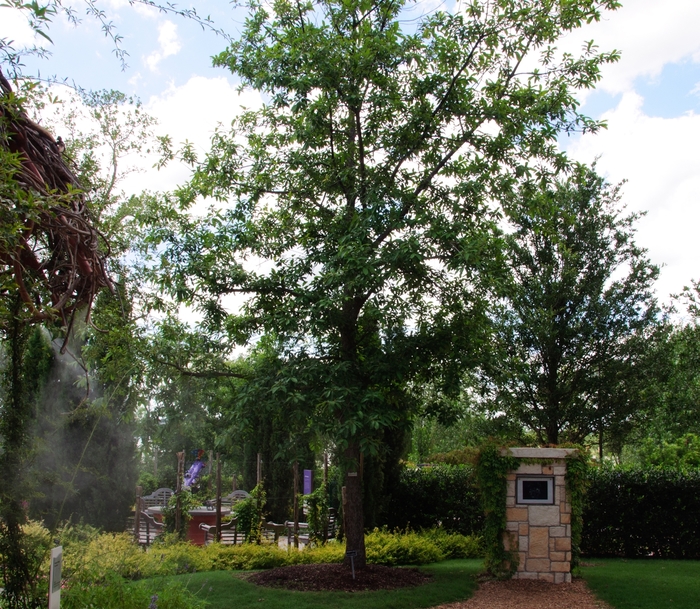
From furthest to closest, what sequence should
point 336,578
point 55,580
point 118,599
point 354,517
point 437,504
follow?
point 437,504
point 354,517
point 336,578
point 118,599
point 55,580

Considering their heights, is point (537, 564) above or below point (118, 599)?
below

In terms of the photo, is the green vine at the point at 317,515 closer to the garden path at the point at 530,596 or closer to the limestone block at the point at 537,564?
the garden path at the point at 530,596

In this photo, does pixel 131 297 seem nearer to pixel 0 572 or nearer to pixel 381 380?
pixel 381 380

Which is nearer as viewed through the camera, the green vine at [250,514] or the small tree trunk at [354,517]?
the small tree trunk at [354,517]

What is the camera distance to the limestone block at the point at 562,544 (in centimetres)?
891

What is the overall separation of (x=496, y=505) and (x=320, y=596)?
2.73 meters

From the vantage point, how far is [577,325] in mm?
11680

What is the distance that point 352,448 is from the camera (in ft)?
30.1

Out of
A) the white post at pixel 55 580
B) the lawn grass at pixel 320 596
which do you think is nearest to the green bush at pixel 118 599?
the white post at pixel 55 580

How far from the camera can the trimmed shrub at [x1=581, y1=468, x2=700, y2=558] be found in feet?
39.7

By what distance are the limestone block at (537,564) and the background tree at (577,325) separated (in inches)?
127

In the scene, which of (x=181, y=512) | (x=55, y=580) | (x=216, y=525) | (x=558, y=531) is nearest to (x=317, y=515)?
(x=216, y=525)

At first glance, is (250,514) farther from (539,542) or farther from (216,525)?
(539,542)

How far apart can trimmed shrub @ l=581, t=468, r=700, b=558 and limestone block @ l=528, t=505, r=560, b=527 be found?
3.88m
